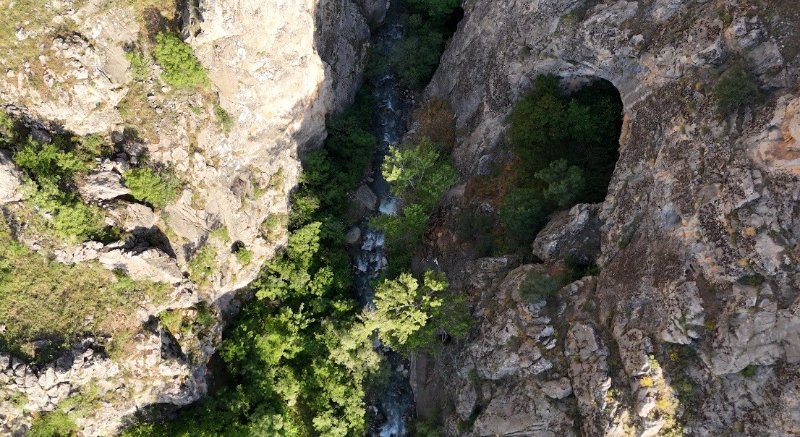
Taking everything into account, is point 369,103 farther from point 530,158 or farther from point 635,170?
point 635,170

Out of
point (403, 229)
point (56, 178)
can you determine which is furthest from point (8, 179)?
point (403, 229)

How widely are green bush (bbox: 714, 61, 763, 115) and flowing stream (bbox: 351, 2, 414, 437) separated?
24.3 meters

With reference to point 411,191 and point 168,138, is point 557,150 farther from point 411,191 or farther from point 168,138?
point 168,138

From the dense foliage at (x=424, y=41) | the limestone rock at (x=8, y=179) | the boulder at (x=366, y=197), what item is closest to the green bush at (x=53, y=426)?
the limestone rock at (x=8, y=179)

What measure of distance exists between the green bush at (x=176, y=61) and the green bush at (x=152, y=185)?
578cm

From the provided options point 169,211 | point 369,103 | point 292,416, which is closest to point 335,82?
point 369,103

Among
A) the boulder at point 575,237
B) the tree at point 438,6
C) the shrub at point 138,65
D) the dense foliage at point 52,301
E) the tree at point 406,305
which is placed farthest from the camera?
the tree at point 438,6

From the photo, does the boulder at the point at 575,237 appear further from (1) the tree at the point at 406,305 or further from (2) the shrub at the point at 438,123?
(2) the shrub at the point at 438,123

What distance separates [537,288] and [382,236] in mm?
16053

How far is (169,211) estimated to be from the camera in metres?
30.2

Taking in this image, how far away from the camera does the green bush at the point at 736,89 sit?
2147 centimetres

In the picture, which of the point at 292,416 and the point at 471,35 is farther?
the point at 471,35

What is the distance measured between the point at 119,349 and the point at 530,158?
92.6ft

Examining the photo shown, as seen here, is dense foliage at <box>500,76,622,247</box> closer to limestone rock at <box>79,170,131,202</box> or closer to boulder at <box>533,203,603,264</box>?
boulder at <box>533,203,603,264</box>
